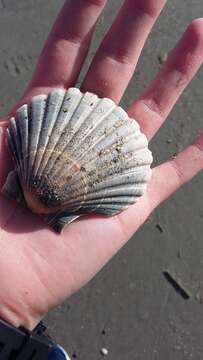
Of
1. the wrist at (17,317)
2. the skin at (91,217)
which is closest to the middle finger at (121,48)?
the skin at (91,217)

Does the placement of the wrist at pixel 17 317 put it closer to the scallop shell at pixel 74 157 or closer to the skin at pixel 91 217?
the skin at pixel 91 217

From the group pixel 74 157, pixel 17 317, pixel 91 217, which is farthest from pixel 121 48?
pixel 17 317

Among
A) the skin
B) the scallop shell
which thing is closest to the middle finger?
the skin

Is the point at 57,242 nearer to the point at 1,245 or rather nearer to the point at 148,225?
the point at 1,245

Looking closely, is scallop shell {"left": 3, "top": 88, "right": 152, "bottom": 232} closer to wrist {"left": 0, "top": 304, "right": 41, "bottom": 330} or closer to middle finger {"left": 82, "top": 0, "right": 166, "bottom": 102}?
middle finger {"left": 82, "top": 0, "right": 166, "bottom": 102}

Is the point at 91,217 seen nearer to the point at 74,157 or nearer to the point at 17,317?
the point at 74,157

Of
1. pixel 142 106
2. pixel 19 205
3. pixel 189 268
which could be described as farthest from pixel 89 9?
pixel 189 268

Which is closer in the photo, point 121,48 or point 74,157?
point 74,157
